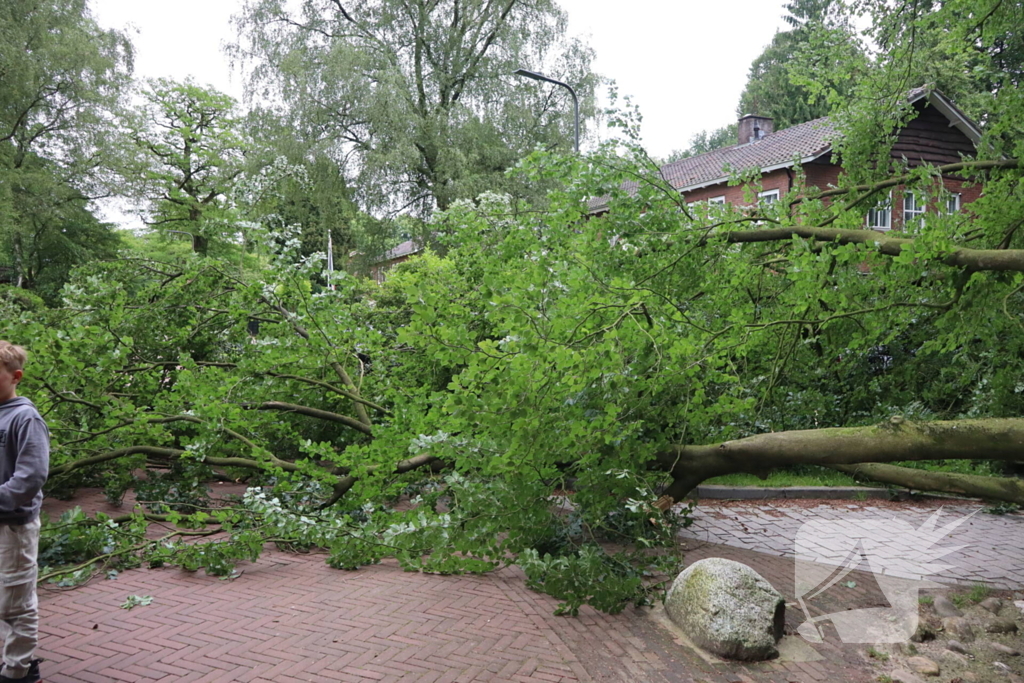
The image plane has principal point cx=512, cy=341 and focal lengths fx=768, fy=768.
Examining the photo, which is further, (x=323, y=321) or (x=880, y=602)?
(x=323, y=321)

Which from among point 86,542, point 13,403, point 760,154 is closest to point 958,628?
point 13,403

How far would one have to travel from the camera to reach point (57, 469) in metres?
6.68

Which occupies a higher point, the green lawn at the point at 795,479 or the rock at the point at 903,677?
the green lawn at the point at 795,479

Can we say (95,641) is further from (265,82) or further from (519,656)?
(265,82)

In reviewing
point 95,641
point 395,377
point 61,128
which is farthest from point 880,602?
point 61,128

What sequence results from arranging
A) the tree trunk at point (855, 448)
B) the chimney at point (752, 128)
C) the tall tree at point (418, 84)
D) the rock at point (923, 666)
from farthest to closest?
the chimney at point (752, 128) → the tall tree at point (418, 84) → the rock at point (923, 666) → the tree trunk at point (855, 448)

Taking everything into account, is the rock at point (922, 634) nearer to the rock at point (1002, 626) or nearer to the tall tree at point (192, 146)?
the rock at point (1002, 626)

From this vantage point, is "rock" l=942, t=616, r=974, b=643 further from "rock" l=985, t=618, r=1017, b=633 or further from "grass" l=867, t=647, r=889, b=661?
"grass" l=867, t=647, r=889, b=661

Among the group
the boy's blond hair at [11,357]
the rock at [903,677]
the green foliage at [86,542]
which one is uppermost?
the boy's blond hair at [11,357]

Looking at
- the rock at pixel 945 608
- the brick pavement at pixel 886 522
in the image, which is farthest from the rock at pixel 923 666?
the brick pavement at pixel 886 522

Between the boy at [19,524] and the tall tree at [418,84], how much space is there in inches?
807

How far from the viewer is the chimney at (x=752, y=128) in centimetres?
3489

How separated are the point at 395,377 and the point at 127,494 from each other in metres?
3.41

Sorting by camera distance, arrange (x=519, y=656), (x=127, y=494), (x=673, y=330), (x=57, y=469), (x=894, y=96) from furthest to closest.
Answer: (x=127, y=494) < (x=894, y=96) < (x=57, y=469) < (x=673, y=330) < (x=519, y=656)
